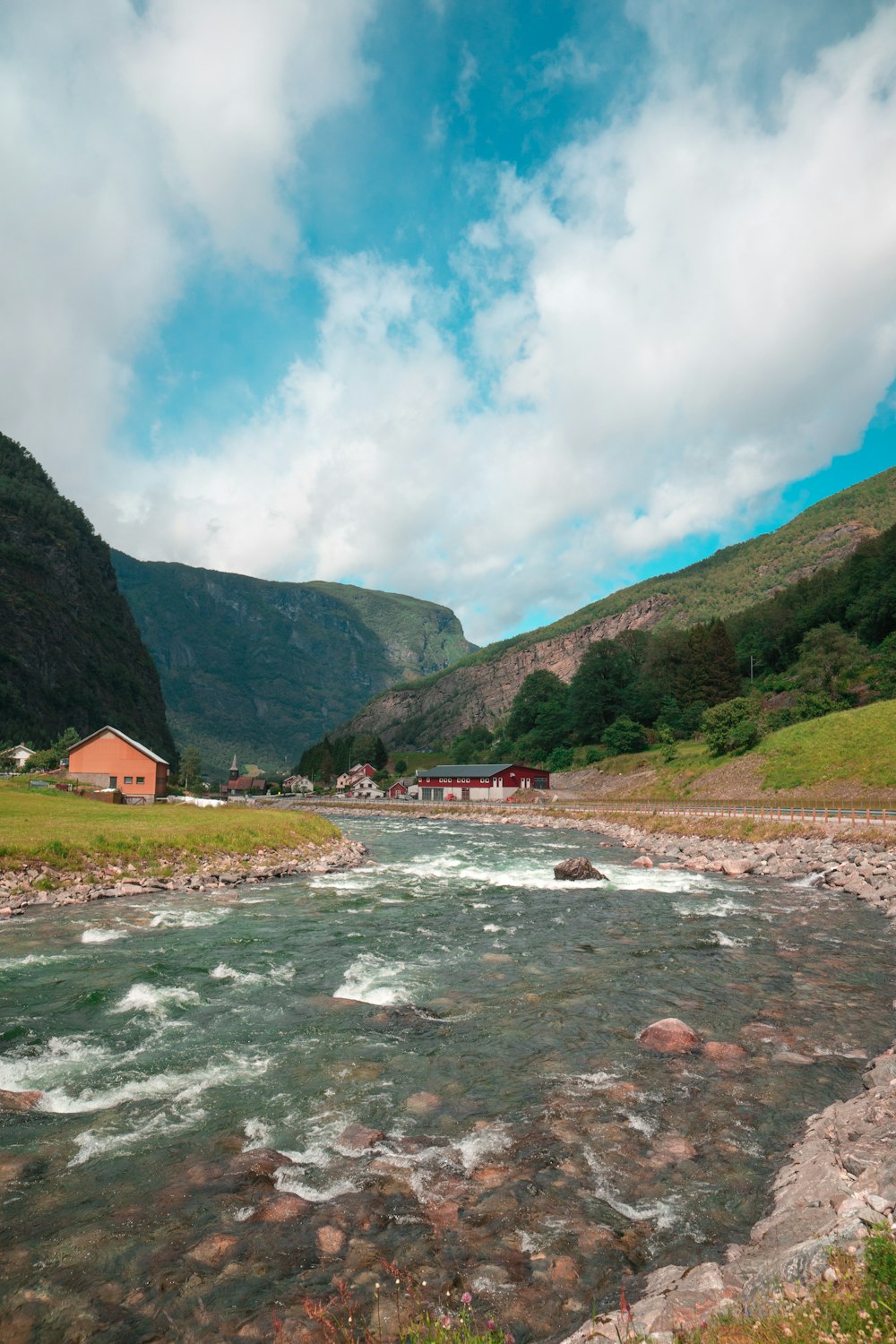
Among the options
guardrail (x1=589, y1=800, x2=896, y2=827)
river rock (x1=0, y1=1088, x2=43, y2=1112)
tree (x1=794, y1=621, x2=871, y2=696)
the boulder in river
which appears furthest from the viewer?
tree (x1=794, y1=621, x2=871, y2=696)

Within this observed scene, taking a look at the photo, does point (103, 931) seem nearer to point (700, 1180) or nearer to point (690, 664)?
point (700, 1180)

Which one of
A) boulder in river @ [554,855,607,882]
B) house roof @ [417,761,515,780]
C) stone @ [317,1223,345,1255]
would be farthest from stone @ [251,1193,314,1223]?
house roof @ [417,761,515,780]

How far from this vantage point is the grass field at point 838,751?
5762 cm

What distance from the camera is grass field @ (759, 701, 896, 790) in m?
57.6

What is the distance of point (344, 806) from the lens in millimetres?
137500

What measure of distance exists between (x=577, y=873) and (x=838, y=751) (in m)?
44.6

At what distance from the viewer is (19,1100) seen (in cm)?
1007

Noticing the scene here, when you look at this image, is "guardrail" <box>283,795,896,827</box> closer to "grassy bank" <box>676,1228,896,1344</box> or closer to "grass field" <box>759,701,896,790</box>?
"grass field" <box>759,701,896,790</box>

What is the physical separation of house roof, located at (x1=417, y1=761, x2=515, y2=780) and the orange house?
7020 cm

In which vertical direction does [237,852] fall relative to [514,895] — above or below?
above

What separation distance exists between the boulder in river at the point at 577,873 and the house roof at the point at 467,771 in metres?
92.0

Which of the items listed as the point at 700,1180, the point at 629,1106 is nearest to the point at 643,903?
the point at 629,1106

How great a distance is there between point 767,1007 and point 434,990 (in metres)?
7.58

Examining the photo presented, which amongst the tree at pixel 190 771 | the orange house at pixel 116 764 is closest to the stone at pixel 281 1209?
the orange house at pixel 116 764
